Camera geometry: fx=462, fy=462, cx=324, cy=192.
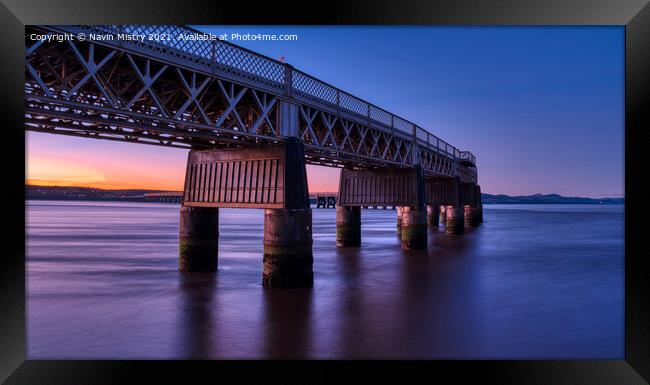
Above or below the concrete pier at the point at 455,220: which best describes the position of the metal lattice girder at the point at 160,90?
above

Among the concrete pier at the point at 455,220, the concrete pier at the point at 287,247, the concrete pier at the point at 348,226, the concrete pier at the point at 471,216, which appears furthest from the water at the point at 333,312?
the concrete pier at the point at 471,216

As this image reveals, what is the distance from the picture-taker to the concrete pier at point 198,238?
21203 mm

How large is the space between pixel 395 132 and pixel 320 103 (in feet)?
40.5

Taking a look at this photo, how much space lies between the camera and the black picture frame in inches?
356

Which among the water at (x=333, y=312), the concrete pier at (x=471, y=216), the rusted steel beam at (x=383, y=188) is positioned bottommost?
the water at (x=333, y=312)

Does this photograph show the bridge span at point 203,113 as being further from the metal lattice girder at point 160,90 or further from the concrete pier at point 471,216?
the concrete pier at point 471,216

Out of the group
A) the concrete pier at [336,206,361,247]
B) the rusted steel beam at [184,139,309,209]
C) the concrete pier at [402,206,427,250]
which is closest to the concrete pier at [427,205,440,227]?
the concrete pier at [336,206,361,247]

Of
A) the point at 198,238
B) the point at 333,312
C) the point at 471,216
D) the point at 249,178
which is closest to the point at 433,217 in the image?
the point at 471,216

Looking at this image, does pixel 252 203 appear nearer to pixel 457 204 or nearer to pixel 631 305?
pixel 631 305

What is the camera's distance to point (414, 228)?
33500mm

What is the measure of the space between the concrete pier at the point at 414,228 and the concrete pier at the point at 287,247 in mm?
16571

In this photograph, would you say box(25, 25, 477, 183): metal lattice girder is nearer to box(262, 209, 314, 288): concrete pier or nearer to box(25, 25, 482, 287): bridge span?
box(25, 25, 482, 287): bridge span

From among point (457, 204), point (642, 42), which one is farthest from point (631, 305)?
point (457, 204)
